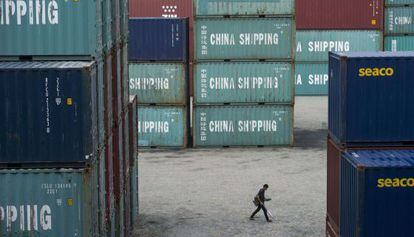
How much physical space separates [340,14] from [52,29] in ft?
141

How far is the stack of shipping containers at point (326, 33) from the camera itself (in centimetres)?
5916

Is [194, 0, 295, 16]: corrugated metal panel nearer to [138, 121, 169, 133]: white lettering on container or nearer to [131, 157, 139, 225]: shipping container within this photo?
[138, 121, 169, 133]: white lettering on container

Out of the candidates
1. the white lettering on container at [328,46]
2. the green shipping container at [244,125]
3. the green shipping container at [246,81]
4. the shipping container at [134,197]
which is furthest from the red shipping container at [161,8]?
the shipping container at [134,197]

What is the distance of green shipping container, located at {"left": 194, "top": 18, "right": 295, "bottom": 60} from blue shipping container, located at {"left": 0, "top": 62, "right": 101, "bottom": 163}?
24.7 metres

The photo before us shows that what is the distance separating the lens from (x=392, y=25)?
5997 centimetres

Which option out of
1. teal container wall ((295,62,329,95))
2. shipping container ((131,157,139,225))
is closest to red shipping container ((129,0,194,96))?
teal container wall ((295,62,329,95))

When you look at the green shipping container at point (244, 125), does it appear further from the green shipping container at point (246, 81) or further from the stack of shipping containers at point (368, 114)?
the stack of shipping containers at point (368, 114)

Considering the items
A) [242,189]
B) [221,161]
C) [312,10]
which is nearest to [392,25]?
[312,10]

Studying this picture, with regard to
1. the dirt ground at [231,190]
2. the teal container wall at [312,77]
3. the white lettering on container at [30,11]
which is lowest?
the dirt ground at [231,190]

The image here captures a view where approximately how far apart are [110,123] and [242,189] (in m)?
12.6

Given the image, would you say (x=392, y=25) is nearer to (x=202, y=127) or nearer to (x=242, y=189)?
(x=202, y=127)

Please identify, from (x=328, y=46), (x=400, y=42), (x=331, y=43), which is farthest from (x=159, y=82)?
(x=400, y=42)

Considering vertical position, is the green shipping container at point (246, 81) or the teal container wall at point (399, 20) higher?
the teal container wall at point (399, 20)

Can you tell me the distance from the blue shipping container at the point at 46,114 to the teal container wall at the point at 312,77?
45.0 metres
